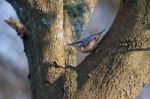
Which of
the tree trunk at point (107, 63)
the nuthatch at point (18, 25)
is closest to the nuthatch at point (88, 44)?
the tree trunk at point (107, 63)

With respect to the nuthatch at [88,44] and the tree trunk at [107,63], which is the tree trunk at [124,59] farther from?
the nuthatch at [88,44]

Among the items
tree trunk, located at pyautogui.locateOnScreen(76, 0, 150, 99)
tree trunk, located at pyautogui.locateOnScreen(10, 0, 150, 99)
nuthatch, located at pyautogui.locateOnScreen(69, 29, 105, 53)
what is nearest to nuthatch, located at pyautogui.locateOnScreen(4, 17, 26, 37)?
tree trunk, located at pyautogui.locateOnScreen(10, 0, 150, 99)

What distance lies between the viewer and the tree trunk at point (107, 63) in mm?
2566

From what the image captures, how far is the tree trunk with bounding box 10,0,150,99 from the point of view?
101 inches

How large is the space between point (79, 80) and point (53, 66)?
0.15 meters

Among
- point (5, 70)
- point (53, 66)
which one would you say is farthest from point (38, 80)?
point (5, 70)

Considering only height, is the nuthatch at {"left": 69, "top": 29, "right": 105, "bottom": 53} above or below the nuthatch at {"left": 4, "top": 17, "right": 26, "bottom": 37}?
below

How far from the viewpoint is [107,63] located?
2.59m

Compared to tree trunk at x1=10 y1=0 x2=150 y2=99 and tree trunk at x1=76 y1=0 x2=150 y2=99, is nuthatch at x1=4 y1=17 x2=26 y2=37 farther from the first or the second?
tree trunk at x1=76 y1=0 x2=150 y2=99

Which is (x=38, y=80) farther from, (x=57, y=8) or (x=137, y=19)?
(x=137, y=19)

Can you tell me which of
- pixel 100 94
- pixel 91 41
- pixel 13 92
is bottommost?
pixel 13 92

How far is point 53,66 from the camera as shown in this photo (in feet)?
9.00

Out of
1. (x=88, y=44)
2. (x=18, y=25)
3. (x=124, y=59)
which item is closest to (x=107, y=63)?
(x=124, y=59)

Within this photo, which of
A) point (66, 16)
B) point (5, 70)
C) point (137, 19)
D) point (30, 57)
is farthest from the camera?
point (5, 70)
